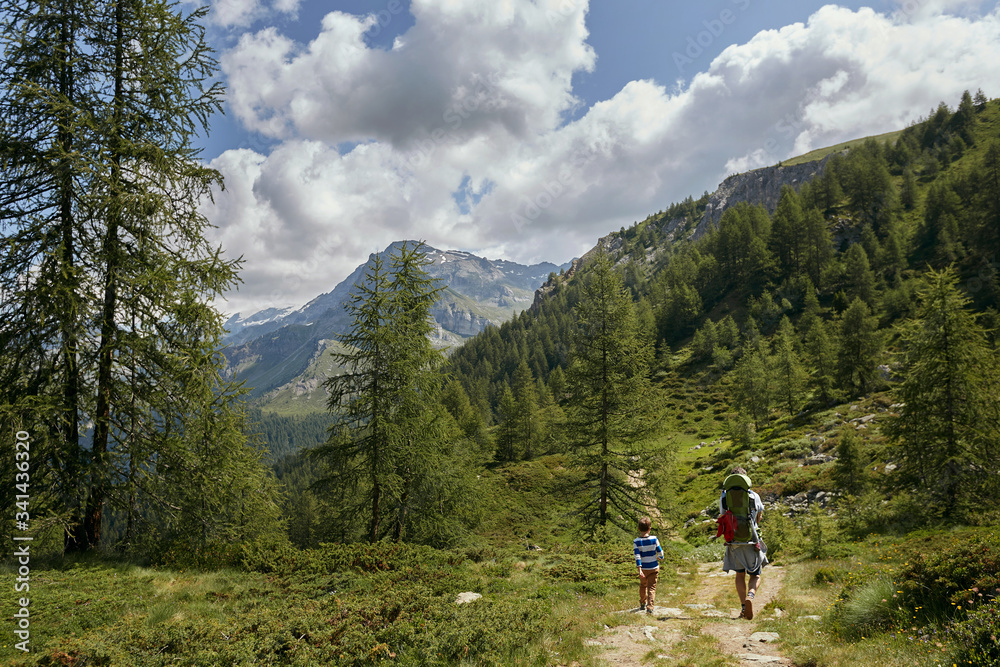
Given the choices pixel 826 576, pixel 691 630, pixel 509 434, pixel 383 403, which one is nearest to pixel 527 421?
pixel 509 434

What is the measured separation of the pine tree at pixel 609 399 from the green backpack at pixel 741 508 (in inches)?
380

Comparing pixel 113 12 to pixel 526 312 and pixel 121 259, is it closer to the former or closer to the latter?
pixel 121 259

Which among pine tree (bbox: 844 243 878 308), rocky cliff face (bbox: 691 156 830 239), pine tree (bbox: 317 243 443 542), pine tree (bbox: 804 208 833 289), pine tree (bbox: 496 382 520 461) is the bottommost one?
pine tree (bbox: 496 382 520 461)

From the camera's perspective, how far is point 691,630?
738cm

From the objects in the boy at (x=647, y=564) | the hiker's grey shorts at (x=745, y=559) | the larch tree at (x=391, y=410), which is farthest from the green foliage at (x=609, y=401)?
the hiker's grey shorts at (x=745, y=559)

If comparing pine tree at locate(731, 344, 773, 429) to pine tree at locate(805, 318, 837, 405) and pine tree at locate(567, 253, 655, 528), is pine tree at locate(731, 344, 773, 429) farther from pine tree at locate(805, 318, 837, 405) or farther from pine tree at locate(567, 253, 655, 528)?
pine tree at locate(567, 253, 655, 528)

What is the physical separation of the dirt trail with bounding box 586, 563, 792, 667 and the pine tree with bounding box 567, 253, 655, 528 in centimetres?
730

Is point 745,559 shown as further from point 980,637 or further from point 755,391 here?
point 755,391

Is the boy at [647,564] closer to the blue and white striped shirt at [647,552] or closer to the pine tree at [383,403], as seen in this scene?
the blue and white striped shirt at [647,552]

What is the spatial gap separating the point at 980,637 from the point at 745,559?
13.4 feet

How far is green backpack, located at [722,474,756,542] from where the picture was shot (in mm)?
8438

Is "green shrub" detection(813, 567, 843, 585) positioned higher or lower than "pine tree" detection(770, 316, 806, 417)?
lower

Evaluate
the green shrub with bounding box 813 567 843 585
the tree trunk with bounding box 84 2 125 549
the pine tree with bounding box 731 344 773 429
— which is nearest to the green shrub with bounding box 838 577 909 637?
the green shrub with bounding box 813 567 843 585

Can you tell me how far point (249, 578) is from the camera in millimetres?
10047
